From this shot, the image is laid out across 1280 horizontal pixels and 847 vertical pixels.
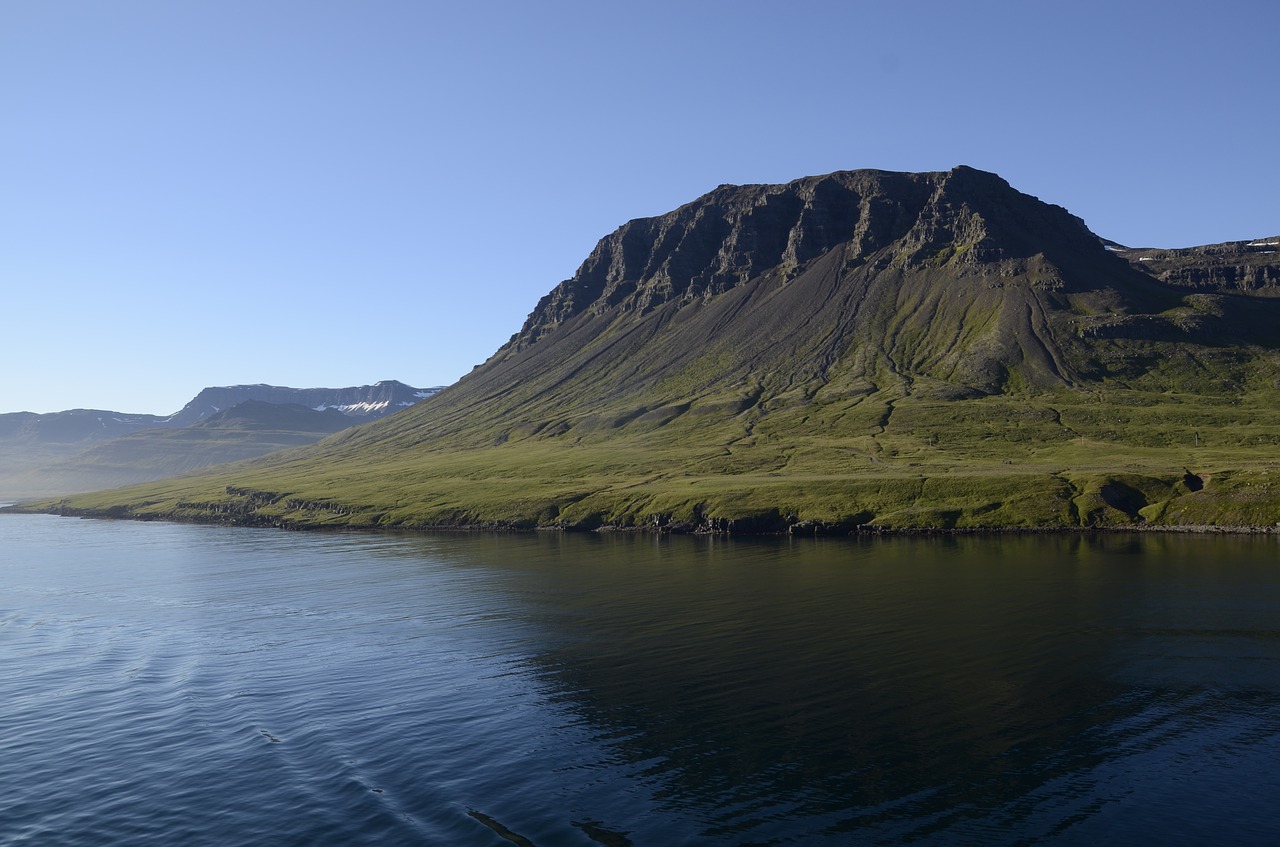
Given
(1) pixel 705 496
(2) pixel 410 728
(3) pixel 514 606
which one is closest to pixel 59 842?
(2) pixel 410 728

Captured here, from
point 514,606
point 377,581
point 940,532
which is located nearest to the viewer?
point 514,606

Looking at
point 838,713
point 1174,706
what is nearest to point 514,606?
point 838,713

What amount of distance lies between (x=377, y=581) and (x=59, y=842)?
72592mm

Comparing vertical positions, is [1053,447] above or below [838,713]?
above

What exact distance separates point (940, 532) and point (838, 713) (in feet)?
297

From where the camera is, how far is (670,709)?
53.0 metres

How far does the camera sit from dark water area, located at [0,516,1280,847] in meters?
37.8

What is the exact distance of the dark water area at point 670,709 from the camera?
124 ft

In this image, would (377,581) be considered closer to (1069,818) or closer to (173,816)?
(173,816)

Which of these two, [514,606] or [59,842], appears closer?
[59,842]

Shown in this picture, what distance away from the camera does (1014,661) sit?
6025 centimetres

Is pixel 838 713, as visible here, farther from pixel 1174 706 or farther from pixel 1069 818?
pixel 1174 706

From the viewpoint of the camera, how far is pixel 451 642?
7394 centimetres

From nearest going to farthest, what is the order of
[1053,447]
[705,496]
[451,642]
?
[451,642]
[705,496]
[1053,447]
